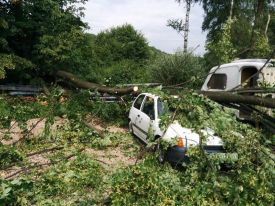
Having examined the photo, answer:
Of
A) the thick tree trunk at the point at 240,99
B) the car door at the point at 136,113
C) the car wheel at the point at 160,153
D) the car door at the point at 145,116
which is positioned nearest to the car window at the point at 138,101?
the car door at the point at 136,113

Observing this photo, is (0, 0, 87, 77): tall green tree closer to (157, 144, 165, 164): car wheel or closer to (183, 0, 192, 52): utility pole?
(157, 144, 165, 164): car wheel

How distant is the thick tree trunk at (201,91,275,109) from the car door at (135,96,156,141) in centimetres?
297

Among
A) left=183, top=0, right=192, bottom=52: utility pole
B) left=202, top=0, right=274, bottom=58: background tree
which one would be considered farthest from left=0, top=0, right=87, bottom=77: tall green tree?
left=202, top=0, right=274, bottom=58: background tree

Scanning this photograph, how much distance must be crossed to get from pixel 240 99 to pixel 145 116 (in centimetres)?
415

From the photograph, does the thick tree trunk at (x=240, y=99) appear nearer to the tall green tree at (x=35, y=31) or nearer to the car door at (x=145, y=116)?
the car door at (x=145, y=116)

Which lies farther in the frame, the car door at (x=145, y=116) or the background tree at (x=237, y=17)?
the background tree at (x=237, y=17)

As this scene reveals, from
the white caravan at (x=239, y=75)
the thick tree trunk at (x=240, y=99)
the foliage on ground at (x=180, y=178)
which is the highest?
the white caravan at (x=239, y=75)

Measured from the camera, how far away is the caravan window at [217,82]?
1334cm

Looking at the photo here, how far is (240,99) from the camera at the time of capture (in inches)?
252

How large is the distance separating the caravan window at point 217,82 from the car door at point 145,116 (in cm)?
376

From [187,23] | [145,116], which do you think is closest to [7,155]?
[145,116]

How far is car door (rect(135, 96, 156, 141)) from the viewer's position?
994 centimetres

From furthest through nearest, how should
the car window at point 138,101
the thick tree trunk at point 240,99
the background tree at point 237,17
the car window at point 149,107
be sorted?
the background tree at point 237,17 < the car window at point 138,101 < the car window at point 149,107 < the thick tree trunk at point 240,99

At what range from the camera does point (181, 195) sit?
4848 millimetres
